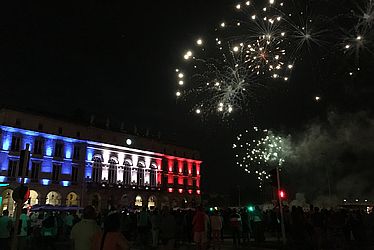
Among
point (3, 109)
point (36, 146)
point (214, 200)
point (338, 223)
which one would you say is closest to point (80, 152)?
point (36, 146)

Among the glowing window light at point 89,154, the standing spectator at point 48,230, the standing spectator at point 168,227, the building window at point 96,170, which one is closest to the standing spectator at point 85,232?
the standing spectator at point 168,227

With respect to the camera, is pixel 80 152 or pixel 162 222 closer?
pixel 162 222

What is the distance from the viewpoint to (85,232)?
6.23 meters

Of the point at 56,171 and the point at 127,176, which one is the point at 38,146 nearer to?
the point at 56,171

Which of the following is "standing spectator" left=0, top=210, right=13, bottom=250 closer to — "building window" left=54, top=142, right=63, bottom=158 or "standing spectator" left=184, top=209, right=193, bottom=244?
"standing spectator" left=184, top=209, right=193, bottom=244

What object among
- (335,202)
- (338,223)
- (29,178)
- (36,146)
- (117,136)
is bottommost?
(338,223)

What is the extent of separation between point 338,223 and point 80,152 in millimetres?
41391

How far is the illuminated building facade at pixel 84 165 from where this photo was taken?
144 feet

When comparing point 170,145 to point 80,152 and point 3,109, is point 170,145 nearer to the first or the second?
point 80,152

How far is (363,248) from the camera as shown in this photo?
46.9ft

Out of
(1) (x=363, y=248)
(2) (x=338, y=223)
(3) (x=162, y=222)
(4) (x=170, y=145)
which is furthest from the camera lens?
(4) (x=170, y=145)

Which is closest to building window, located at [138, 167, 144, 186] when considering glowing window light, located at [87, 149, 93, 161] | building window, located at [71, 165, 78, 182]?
glowing window light, located at [87, 149, 93, 161]

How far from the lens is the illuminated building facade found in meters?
43.8

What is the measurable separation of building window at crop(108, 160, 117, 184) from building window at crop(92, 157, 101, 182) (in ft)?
6.51
